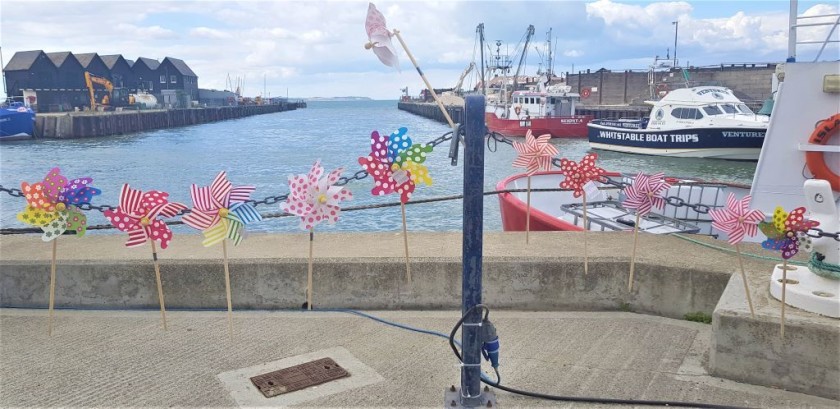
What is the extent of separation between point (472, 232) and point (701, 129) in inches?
1318

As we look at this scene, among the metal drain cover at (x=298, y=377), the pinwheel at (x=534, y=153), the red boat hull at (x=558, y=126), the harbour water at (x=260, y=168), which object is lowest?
the harbour water at (x=260, y=168)

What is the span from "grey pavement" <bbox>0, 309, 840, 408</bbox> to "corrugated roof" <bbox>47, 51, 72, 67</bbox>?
258ft

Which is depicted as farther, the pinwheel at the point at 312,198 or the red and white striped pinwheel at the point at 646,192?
the red and white striped pinwheel at the point at 646,192

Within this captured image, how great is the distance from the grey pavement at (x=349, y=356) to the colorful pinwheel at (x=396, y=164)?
118 cm

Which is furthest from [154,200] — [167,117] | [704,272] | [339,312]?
[167,117]

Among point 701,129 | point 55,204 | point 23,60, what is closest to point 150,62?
point 23,60

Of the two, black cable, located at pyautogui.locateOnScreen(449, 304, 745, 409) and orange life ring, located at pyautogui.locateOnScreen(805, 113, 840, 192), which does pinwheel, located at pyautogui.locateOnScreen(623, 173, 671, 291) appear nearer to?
black cable, located at pyautogui.locateOnScreen(449, 304, 745, 409)

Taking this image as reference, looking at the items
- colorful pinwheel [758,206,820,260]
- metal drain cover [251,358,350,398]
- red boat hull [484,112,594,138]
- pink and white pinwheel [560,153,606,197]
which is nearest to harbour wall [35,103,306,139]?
red boat hull [484,112,594,138]

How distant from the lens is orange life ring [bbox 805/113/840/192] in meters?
6.96

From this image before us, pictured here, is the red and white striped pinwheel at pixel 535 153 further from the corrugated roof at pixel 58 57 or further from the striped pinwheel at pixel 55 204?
the corrugated roof at pixel 58 57

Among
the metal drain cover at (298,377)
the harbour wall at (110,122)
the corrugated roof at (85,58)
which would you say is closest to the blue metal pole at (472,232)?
the metal drain cover at (298,377)

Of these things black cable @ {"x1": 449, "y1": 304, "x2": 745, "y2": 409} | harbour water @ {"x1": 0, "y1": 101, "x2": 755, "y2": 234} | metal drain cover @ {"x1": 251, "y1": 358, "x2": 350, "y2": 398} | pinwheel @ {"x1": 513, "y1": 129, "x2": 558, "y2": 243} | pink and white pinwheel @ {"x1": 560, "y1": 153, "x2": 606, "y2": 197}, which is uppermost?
pinwheel @ {"x1": 513, "y1": 129, "x2": 558, "y2": 243}

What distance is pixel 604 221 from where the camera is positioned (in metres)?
9.77

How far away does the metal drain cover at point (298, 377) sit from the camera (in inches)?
169
